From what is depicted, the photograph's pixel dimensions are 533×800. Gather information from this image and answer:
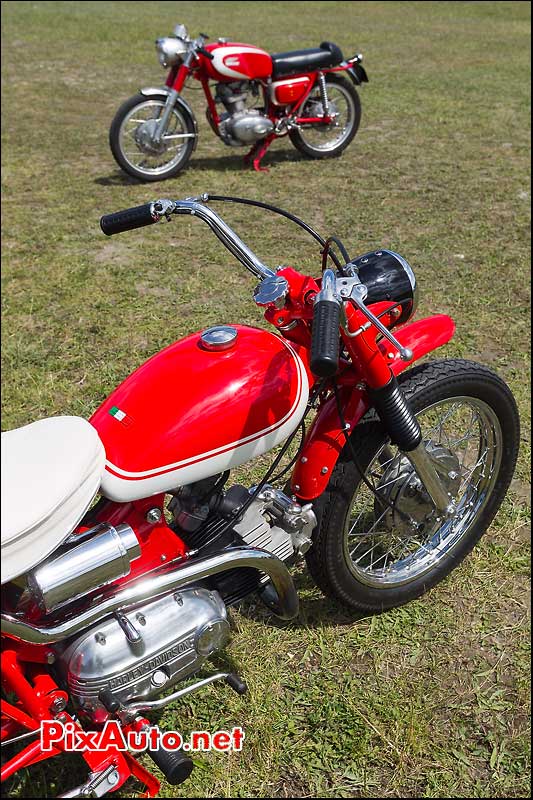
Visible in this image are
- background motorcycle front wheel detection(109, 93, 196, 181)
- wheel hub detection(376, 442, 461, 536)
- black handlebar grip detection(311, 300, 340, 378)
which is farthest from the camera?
background motorcycle front wheel detection(109, 93, 196, 181)

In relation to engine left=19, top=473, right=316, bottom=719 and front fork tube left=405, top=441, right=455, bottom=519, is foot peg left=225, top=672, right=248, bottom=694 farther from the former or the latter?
front fork tube left=405, top=441, right=455, bottom=519

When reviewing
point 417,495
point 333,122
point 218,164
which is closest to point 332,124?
point 333,122

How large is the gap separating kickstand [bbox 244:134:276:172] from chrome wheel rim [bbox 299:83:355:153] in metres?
0.36

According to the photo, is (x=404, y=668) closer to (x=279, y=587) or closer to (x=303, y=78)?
(x=279, y=587)

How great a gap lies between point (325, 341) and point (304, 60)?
581cm

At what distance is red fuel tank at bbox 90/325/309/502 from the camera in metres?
1.72

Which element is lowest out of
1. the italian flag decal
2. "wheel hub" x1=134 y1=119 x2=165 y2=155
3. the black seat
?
"wheel hub" x1=134 y1=119 x2=165 y2=155

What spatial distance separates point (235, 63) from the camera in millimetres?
6098

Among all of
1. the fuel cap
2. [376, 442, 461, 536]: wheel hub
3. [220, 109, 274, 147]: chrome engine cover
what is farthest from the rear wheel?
the fuel cap

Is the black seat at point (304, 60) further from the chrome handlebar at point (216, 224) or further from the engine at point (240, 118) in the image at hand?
the chrome handlebar at point (216, 224)

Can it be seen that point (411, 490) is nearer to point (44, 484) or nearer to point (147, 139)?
point (44, 484)

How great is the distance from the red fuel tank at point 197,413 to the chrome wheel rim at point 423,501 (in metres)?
0.53

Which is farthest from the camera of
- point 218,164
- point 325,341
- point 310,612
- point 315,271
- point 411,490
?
point 218,164

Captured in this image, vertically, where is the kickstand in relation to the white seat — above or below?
below
